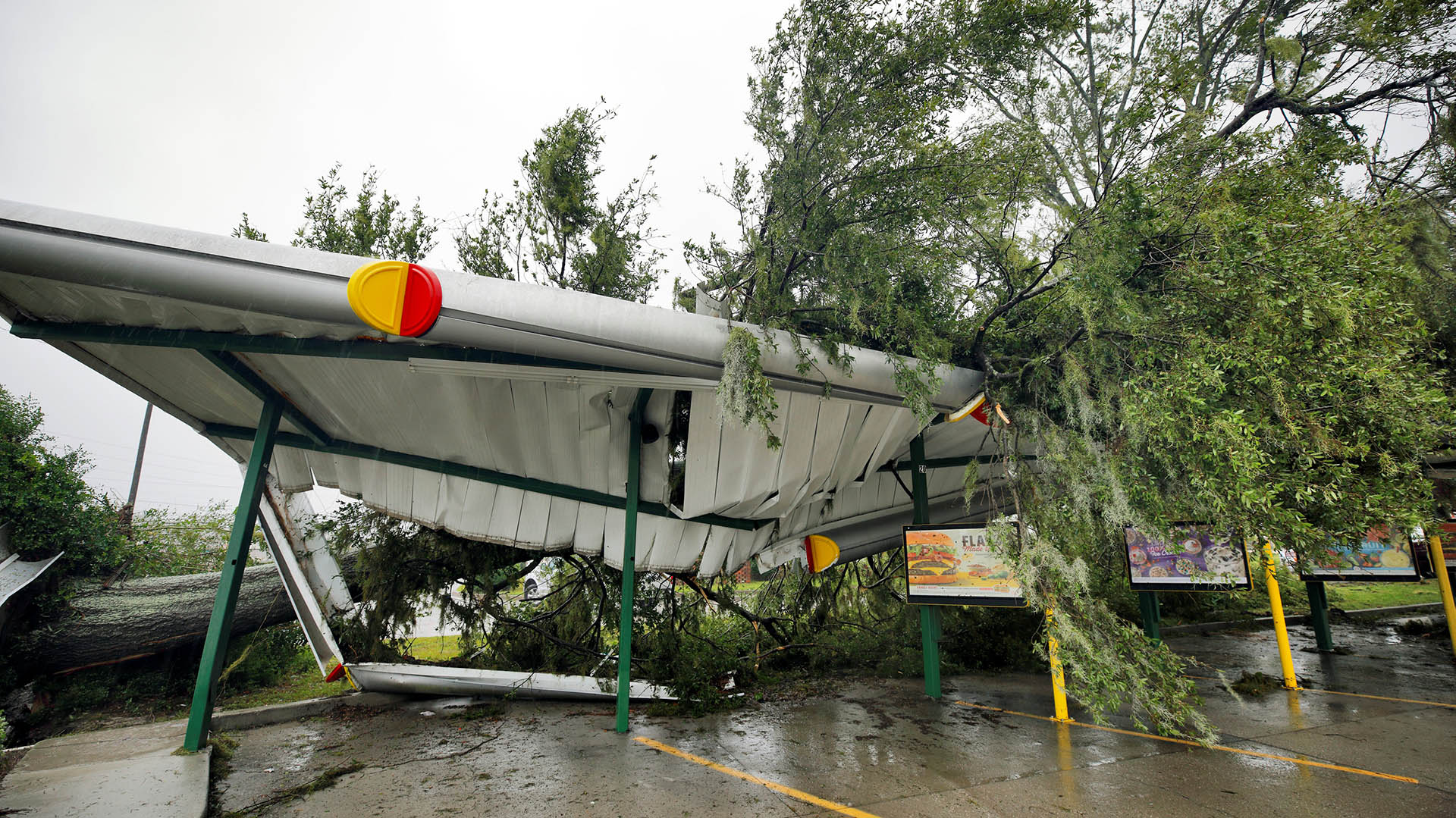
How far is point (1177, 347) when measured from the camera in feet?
13.1

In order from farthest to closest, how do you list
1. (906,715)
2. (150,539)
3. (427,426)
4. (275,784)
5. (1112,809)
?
(150,539) < (906,715) < (427,426) < (275,784) < (1112,809)

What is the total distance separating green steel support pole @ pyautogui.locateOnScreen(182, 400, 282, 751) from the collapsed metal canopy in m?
0.37

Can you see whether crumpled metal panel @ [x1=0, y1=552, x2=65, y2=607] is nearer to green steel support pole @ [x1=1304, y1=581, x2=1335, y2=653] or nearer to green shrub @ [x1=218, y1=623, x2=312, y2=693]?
green shrub @ [x1=218, y1=623, x2=312, y2=693]

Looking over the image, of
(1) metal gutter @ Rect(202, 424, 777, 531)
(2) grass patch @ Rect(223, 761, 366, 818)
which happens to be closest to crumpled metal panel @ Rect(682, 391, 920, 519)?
(1) metal gutter @ Rect(202, 424, 777, 531)

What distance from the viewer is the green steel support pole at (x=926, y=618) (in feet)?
20.6

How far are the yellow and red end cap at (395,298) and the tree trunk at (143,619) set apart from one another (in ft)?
20.4

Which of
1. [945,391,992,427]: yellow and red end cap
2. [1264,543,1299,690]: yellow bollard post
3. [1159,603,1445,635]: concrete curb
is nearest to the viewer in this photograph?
[945,391,992,427]: yellow and red end cap

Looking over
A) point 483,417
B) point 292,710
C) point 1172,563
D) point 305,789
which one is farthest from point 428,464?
point 1172,563

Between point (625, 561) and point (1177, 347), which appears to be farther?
point (625, 561)

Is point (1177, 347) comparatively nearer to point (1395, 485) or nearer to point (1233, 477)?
point (1233, 477)

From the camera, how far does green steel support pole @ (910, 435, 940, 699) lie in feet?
20.6

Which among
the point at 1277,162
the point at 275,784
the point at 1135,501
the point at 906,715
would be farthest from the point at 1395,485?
the point at 275,784

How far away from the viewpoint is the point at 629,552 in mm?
5465

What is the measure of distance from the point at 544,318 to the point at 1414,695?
877cm
